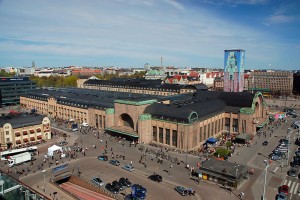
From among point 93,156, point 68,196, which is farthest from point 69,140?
point 68,196

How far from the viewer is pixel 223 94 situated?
329 feet

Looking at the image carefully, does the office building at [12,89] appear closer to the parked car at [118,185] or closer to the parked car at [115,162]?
the parked car at [115,162]

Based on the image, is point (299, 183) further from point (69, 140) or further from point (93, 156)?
point (69, 140)

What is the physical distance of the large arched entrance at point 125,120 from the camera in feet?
284

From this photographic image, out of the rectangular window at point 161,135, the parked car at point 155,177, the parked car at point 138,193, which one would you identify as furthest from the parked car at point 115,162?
the rectangular window at point 161,135

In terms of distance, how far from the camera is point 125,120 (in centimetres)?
8850

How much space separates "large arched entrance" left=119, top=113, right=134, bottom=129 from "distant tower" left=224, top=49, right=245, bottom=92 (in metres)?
56.4

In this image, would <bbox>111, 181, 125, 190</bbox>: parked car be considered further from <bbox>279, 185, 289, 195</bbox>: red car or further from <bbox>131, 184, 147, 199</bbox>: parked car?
<bbox>279, 185, 289, 195</bbox>: red car

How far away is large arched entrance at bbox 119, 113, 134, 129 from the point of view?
86.7m

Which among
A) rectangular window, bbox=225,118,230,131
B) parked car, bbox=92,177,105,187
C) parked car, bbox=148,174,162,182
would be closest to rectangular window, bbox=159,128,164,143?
parked car, bbox=148,174,162,182

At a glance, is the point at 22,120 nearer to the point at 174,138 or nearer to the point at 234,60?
the point at 174,138

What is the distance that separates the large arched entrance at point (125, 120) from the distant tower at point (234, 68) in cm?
5644

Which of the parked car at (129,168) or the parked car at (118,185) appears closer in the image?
the parked car at (118,185)

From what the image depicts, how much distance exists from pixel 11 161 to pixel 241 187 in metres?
50.9
